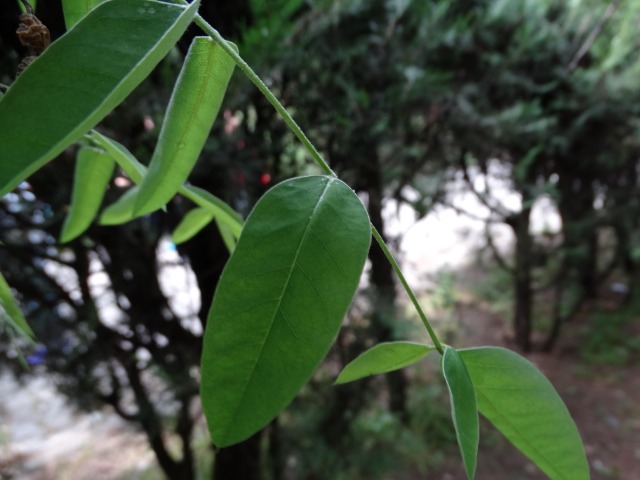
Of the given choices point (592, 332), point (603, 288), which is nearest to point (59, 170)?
point (592, 332)

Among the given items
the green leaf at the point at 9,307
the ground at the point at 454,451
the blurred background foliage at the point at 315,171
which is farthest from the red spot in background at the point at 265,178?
the ground at the point at 454,451

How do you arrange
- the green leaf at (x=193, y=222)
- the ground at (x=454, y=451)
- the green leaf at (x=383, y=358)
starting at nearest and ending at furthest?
the green leaf at (x=383, y=358)
the green leaf at (x=193, y=222)
the ground at (x=454, y=451)

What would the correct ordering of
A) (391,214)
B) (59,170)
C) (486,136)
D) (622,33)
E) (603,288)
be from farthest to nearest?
(603,288)
(622,33)
(486,136)
(391,214)
(59,170)

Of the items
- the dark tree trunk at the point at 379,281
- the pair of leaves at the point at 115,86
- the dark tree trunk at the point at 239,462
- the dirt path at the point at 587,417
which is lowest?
the dirt path at the point at 587,417

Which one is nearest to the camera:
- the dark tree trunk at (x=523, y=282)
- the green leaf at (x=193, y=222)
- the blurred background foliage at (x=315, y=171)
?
the green leaf at (x=193, y=222)

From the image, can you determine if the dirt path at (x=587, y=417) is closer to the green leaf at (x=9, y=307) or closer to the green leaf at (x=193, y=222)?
the green leaf at (x=193, y=222)

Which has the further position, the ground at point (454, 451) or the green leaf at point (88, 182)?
the ground at point (454, 451)

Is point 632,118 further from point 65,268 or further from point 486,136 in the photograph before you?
point 65,268

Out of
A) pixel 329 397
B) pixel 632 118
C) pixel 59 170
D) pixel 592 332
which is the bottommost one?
pixel 592 332
